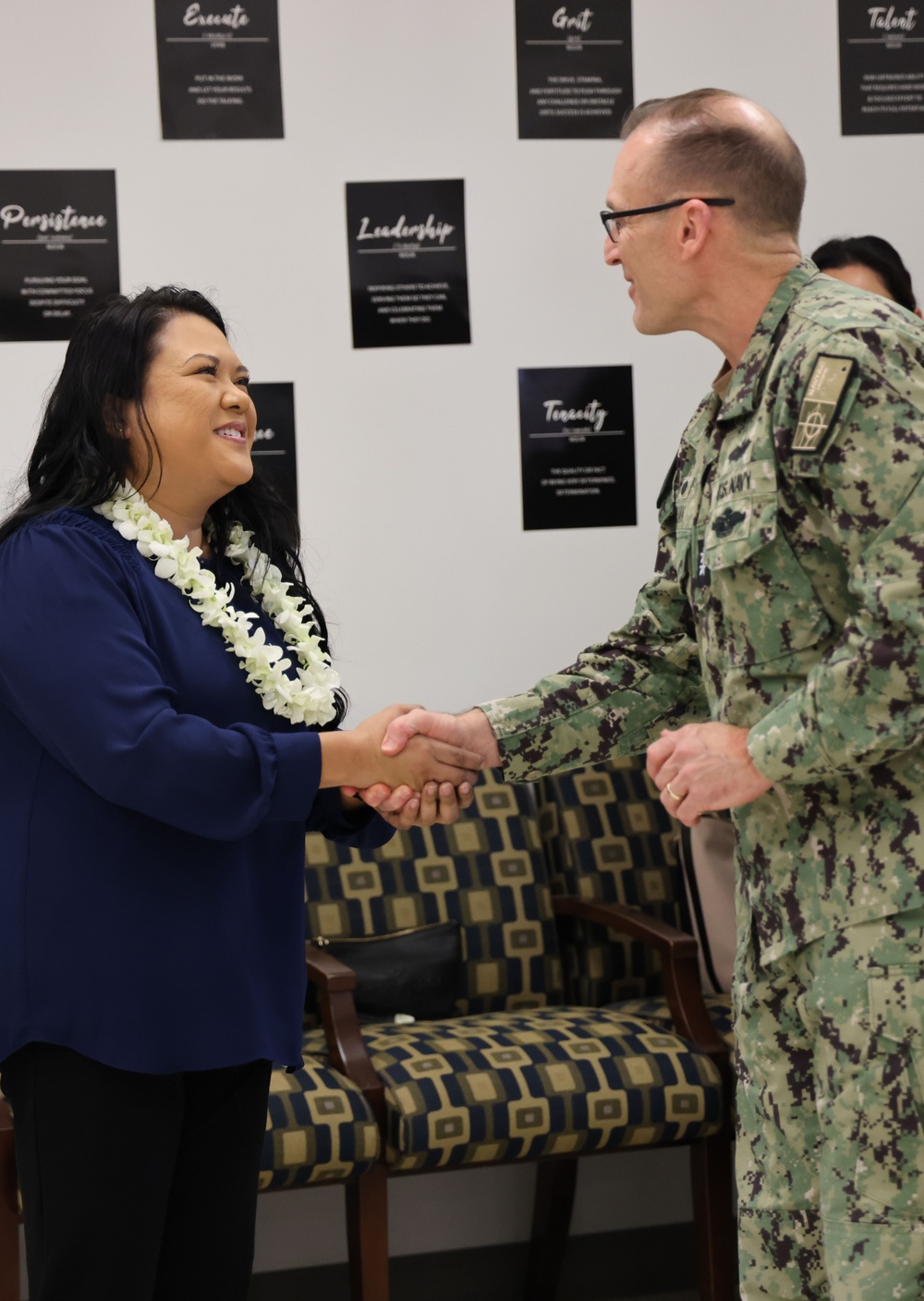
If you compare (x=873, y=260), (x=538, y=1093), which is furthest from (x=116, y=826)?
(x=873, y=260)

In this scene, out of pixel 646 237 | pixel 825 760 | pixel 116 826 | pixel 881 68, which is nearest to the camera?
pixel 825 760

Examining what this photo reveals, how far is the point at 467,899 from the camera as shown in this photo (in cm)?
378

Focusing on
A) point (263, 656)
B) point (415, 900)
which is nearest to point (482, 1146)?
point (415, 900)

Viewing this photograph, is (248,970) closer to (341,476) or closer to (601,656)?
(601,656)

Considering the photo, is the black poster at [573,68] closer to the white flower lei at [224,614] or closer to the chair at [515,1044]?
the chair at [515,1044]

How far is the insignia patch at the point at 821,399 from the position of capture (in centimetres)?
184

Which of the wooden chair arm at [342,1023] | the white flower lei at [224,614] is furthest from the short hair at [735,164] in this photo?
the wooden chair arm at [342,1023]

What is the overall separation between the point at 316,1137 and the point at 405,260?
7.25ft

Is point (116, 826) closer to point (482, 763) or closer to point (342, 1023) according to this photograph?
point (482, 763)

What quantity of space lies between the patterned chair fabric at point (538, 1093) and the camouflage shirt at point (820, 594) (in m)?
1.20

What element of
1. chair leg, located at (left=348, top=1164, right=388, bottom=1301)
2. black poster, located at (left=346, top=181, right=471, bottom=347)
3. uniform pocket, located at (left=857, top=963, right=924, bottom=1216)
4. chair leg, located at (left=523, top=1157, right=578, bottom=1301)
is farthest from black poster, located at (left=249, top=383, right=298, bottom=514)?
uniform pocket, located at (left=857, top=963, right=924, bottom=1216)

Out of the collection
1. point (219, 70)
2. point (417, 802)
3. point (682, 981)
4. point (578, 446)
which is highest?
point (219, 70)

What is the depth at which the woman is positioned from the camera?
2.00 metres

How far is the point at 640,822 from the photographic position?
397cm
